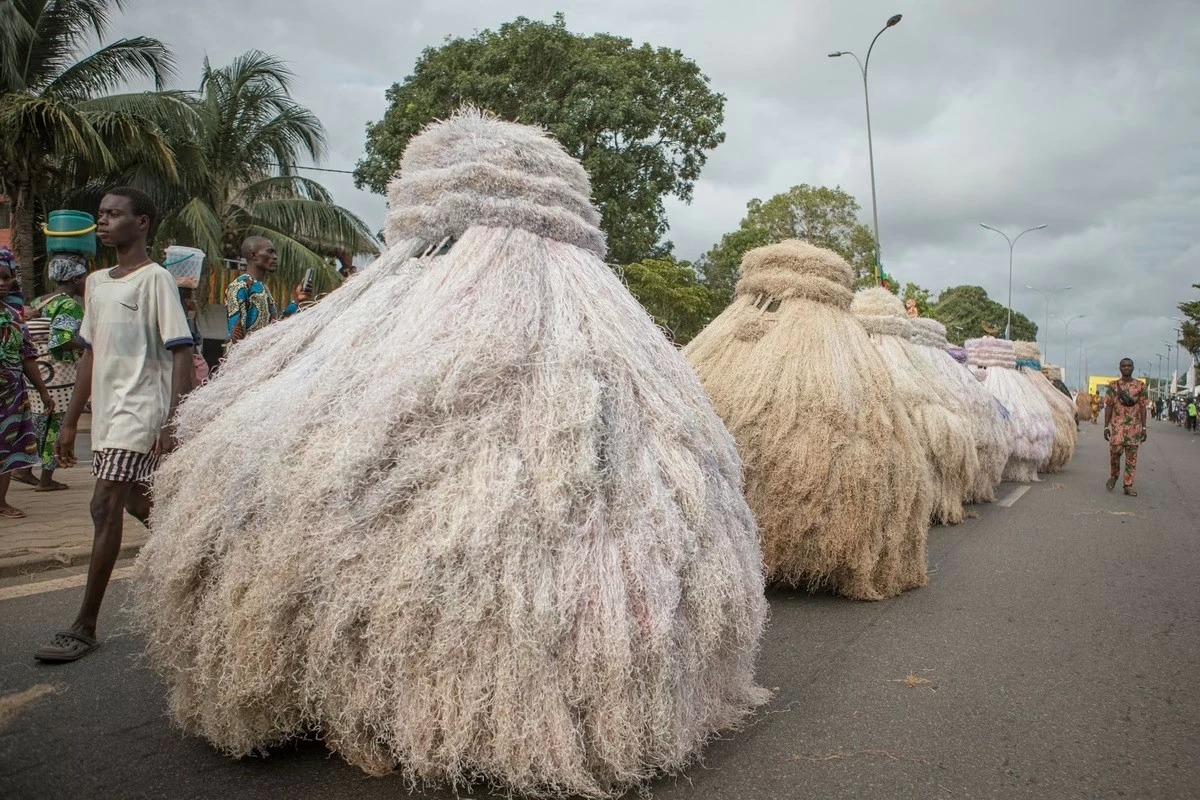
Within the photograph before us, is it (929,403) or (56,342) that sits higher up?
(56,342)

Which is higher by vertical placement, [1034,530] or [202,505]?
[202,505]

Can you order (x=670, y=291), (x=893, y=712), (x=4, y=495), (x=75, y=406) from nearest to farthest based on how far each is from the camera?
(x=893, y=712)
(x=75, y=406)
(x=4, y=495)
(x=670, y=291)

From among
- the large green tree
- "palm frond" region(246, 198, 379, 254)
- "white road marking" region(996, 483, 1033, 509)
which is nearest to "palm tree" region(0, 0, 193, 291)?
"palm frond" region(246, 198, 379, 254)

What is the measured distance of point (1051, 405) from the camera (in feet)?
48.2

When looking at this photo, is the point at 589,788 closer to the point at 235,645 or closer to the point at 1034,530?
the point at 235,645

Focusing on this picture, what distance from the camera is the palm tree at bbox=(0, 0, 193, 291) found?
1419 cm

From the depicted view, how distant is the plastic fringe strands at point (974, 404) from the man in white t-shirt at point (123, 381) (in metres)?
6.57

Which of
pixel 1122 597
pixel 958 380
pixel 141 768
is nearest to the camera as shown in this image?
pixel 141 768

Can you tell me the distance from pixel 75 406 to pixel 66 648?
41.0 inches

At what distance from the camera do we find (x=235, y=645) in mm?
2564

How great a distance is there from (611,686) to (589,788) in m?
0.28

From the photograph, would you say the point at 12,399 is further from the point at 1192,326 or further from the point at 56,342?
the point at 1192,326

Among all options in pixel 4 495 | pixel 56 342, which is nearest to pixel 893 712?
pixel 4 495

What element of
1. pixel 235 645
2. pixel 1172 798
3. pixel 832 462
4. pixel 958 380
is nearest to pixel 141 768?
pixel 235 645
